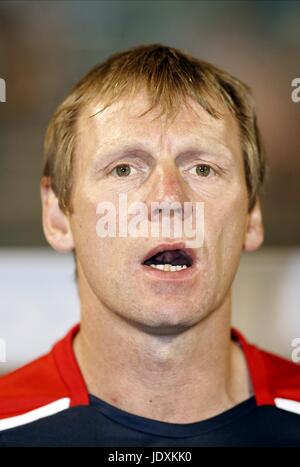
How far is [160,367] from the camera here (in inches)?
46.8

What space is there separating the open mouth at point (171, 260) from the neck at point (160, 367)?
98 mm

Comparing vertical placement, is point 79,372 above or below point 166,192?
below

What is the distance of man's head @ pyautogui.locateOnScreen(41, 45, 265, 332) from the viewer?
1.12 meters

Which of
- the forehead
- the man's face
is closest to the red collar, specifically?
the man's face

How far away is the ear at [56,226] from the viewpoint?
125cm

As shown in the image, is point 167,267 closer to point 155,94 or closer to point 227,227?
point 227,227

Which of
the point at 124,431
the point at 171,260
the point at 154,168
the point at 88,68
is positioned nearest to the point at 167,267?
the point at 171,260

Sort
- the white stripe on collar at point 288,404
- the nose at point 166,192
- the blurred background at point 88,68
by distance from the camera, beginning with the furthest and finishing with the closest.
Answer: the blurred background at point 88,68
the white stripe on collar at point 288,404
the nose at point 166,192

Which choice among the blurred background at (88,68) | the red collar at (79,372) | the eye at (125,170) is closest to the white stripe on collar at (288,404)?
the red collar at (79,372)

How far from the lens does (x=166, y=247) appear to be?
1.12 meters

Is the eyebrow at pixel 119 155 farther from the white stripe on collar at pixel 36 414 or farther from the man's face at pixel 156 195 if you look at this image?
the white stripe on collar at pixel 36 414

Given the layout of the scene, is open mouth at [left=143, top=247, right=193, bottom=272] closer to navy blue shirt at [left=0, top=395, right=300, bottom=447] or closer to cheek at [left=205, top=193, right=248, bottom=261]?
cheek at [left=205, top=193, right=248, bottom=261]

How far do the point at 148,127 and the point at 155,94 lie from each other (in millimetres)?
56
